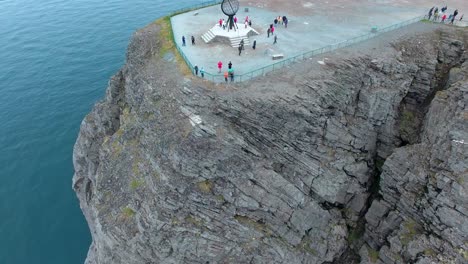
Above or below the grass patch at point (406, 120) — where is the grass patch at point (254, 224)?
below

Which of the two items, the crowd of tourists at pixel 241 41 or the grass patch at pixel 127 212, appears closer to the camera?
the grass patch at pixel 127 212

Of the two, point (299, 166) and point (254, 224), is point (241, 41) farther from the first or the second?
→ point (254, 224)

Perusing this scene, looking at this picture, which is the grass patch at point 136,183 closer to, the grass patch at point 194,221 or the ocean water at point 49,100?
the grass patch at point 194,221

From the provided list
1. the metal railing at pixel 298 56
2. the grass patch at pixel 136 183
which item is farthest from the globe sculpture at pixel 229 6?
the grass patch at pixel 136 183

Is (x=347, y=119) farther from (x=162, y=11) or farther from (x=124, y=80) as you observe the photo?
(x=162, y=11)

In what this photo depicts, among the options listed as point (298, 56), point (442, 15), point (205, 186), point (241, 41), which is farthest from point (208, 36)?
point (442, 15)

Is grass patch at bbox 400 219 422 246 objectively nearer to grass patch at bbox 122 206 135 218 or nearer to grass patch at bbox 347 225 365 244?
grass patch at bbox 347 225 365 244
